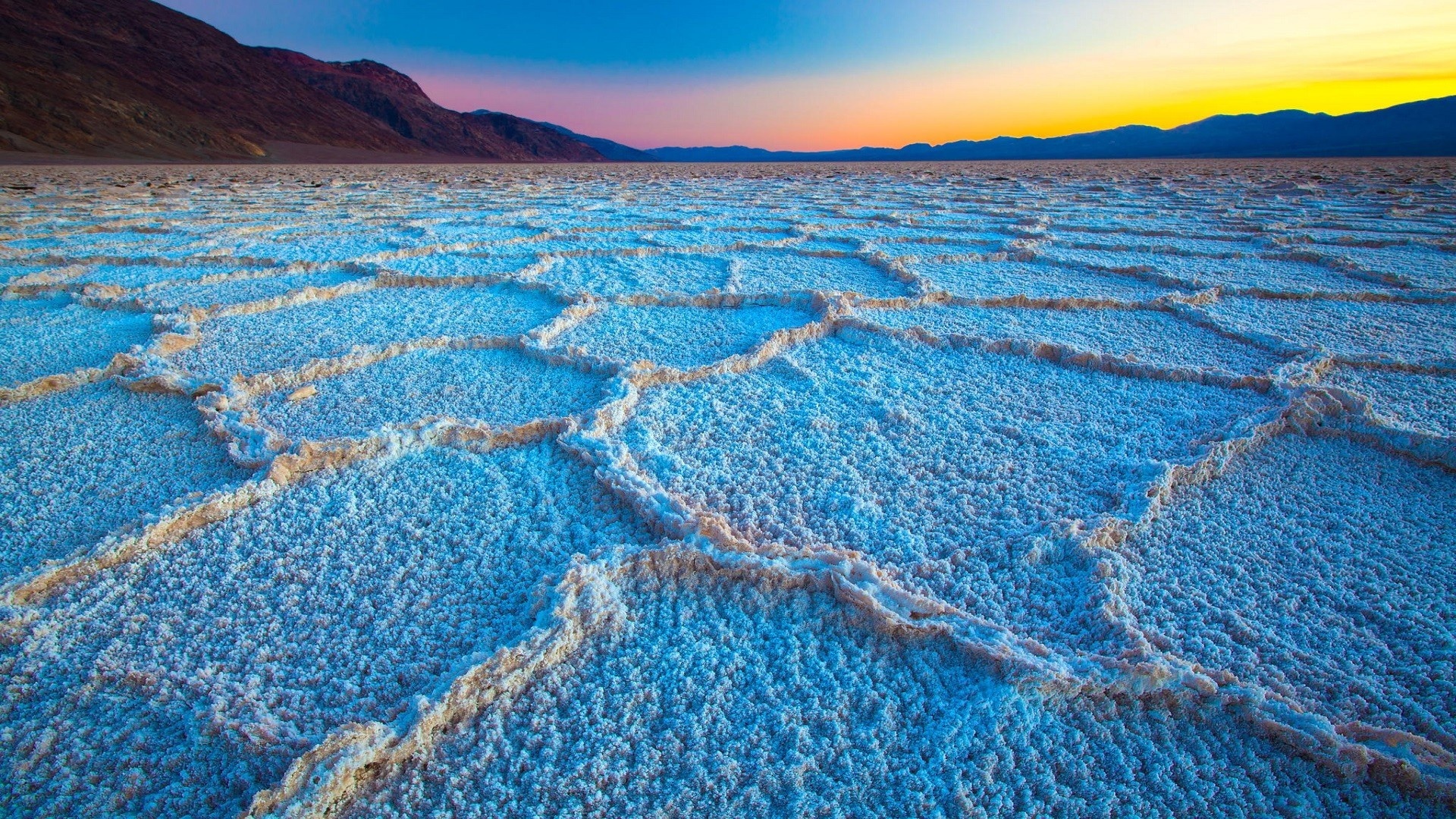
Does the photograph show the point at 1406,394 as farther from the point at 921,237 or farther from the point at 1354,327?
the point at 921,237

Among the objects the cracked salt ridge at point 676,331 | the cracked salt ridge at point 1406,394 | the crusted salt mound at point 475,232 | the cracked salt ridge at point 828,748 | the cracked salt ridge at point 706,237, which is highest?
the crusted salt mound at point 475,232

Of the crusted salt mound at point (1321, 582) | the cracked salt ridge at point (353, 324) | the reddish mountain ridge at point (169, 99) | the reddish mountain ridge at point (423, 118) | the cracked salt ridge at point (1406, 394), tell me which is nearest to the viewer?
the crusted salt mound at point (1321, 582)

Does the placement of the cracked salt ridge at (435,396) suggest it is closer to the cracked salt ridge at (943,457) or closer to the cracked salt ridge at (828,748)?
the cracked salt ridge at (943,457)

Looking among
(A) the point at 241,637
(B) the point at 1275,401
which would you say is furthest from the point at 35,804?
(B) the point at 1275,401

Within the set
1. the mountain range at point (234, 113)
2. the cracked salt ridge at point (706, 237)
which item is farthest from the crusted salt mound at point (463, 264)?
the mountain range at point (234, 113)

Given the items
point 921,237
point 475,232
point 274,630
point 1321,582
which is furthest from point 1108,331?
point 475,232

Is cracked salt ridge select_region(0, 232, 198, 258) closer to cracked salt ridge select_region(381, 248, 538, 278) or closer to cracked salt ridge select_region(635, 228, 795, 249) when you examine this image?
cracked salt ridge select_region(381, 248, 538, 278)

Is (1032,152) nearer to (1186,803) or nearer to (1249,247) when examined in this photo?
(1249,247)
